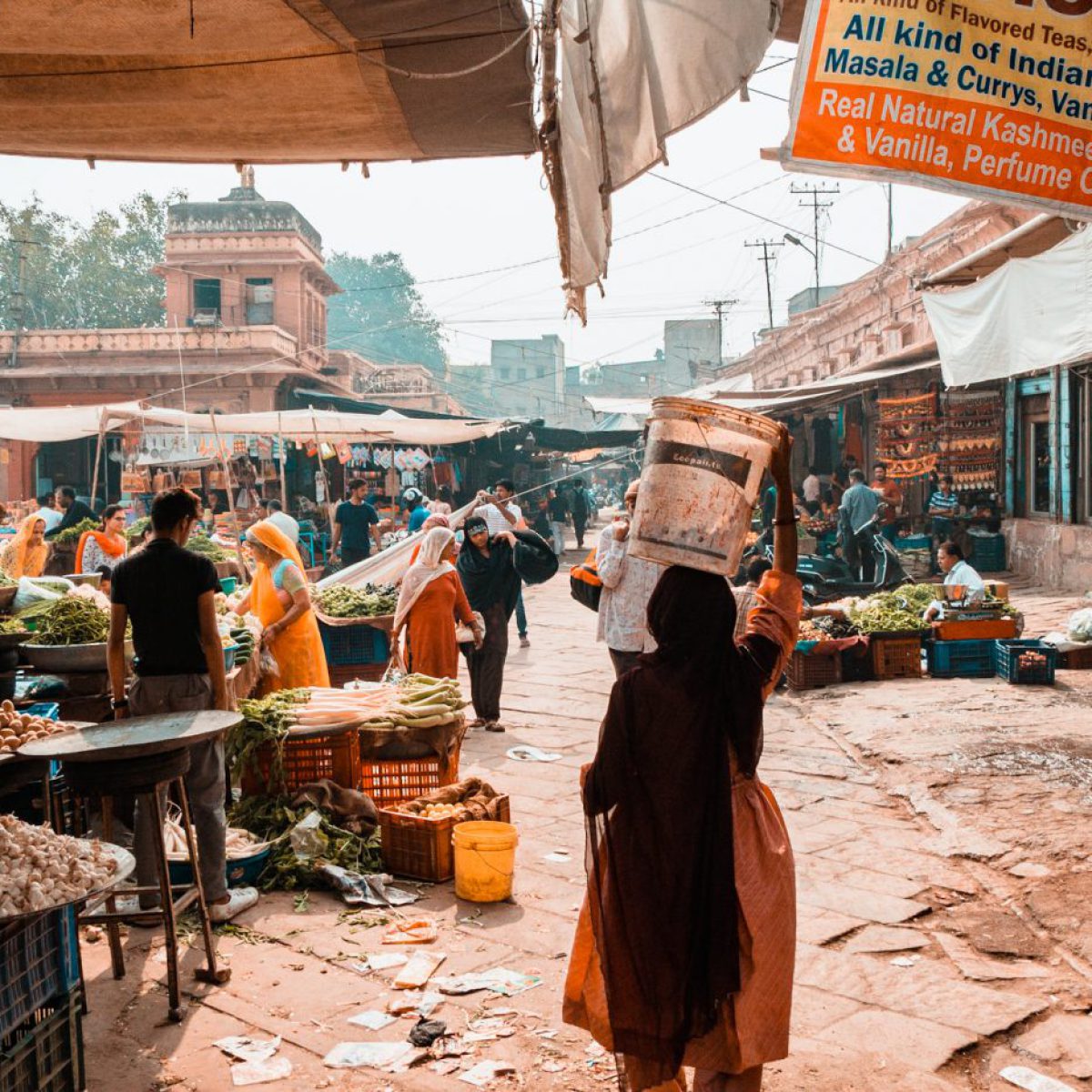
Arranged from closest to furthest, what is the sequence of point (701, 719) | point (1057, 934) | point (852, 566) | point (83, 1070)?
point (701, 719) → point (83, 1070) → point (1057, 934) → point (852, 566)

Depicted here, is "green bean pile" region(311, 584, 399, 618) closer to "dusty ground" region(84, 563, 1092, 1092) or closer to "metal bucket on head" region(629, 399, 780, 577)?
"dusty ground" region(84, 563, 1092, 1092)

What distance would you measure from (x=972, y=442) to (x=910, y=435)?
926 mm

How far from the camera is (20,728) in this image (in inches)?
175

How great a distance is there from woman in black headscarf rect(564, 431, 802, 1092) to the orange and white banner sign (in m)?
0.91

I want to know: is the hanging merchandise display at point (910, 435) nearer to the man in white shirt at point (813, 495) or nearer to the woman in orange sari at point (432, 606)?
the man in white shirt at point (813, 495)

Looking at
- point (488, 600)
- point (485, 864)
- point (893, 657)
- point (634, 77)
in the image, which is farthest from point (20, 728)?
point (893, 657)

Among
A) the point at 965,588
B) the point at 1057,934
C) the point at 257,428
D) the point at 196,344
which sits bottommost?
the point at 1057,934

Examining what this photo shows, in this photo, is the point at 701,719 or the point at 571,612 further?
the point at 571,612

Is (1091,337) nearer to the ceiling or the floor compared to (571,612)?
nearer to the ceiling

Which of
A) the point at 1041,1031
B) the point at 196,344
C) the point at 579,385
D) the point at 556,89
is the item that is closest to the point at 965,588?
the point at 1041,1031

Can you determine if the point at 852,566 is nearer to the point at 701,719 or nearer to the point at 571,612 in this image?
the point at 571,612

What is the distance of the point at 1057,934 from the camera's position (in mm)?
4734

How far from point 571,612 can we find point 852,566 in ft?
13.7

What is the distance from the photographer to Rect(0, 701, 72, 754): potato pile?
4199 mm
